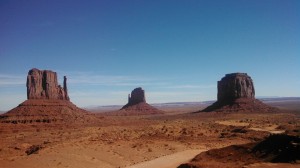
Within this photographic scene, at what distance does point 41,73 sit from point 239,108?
61.0 m

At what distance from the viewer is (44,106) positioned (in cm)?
8131

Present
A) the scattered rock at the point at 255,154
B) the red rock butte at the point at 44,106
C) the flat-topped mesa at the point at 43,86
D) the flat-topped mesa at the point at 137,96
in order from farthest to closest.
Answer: the flat-topped mesa at the point at 137,96 < the flat-topped mesa at the point at 43,86 < the red rock butte at the point at 44,106 < the scattered rock at the point at 255,154

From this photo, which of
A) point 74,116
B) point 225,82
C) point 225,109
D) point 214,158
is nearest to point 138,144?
point 214,158

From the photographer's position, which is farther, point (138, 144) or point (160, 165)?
point (138, 144)

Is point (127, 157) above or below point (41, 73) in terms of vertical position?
below

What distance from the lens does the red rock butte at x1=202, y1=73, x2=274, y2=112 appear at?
109m

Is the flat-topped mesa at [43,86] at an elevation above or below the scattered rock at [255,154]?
above

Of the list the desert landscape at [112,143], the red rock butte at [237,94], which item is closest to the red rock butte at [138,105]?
the red rock butte at [237,94]

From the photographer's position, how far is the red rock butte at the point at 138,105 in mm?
141625

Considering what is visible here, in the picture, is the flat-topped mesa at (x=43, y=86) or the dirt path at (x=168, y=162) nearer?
the dirt path at (x=168, y=162)

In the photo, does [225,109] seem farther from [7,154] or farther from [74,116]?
[7,154]

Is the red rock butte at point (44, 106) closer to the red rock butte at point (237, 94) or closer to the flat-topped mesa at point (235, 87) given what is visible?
the red rock butte at point (237, 94)

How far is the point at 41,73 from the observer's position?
290 ft

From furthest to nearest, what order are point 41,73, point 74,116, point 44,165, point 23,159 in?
point 41,73 < point 74,116 < point 23,159 < point 44,165
